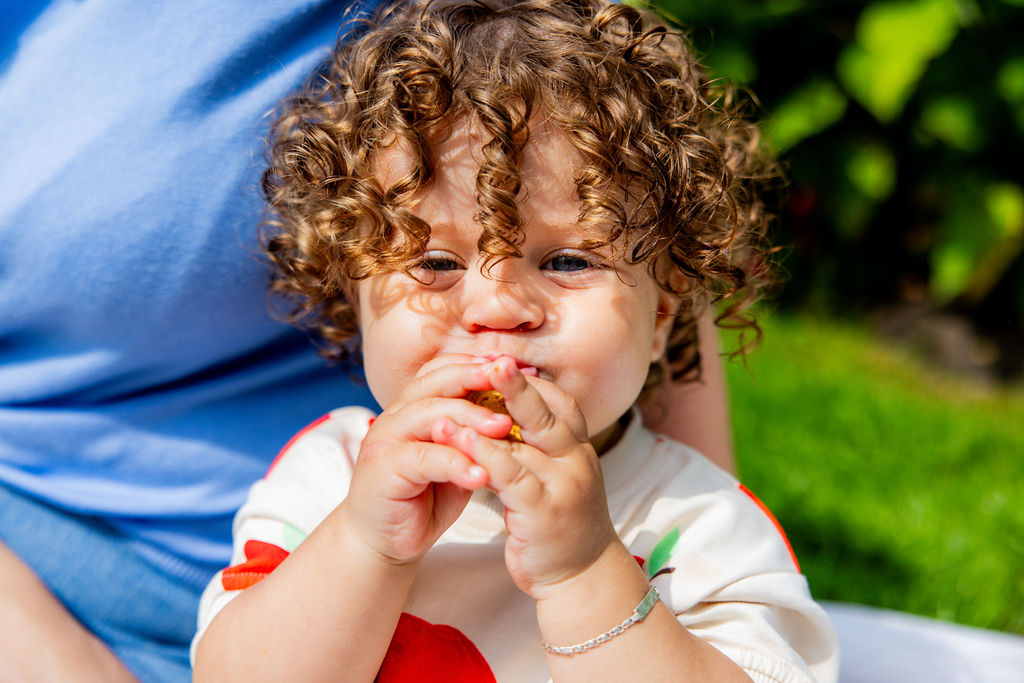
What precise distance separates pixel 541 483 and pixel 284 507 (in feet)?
1.66

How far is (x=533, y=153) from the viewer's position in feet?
4.30

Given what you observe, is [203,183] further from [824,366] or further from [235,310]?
[824,366]

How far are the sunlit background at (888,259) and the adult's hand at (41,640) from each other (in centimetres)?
208

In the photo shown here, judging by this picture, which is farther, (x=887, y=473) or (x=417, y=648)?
(x=887, y=473)

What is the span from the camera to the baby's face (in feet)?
4.17

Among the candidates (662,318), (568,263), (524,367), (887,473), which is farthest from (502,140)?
(887,473)

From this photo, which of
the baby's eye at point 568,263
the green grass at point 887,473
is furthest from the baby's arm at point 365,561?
the green grass at point 887,473

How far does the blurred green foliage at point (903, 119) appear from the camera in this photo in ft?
13.4

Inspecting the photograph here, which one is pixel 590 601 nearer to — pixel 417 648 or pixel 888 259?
pixel 417 648

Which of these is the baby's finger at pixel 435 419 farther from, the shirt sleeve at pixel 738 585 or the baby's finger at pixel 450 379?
the shirt sleeve at pixel 738 585

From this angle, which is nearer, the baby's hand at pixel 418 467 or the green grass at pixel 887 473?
the baby's hand at pixel 418 467

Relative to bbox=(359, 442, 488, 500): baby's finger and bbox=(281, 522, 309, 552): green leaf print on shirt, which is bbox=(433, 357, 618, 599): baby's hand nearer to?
bbox=(359, 442, 488, 500): baby's finger

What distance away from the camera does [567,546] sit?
3.77 feet

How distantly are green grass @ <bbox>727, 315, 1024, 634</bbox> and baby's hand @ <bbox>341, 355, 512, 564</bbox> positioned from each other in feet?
5.23
